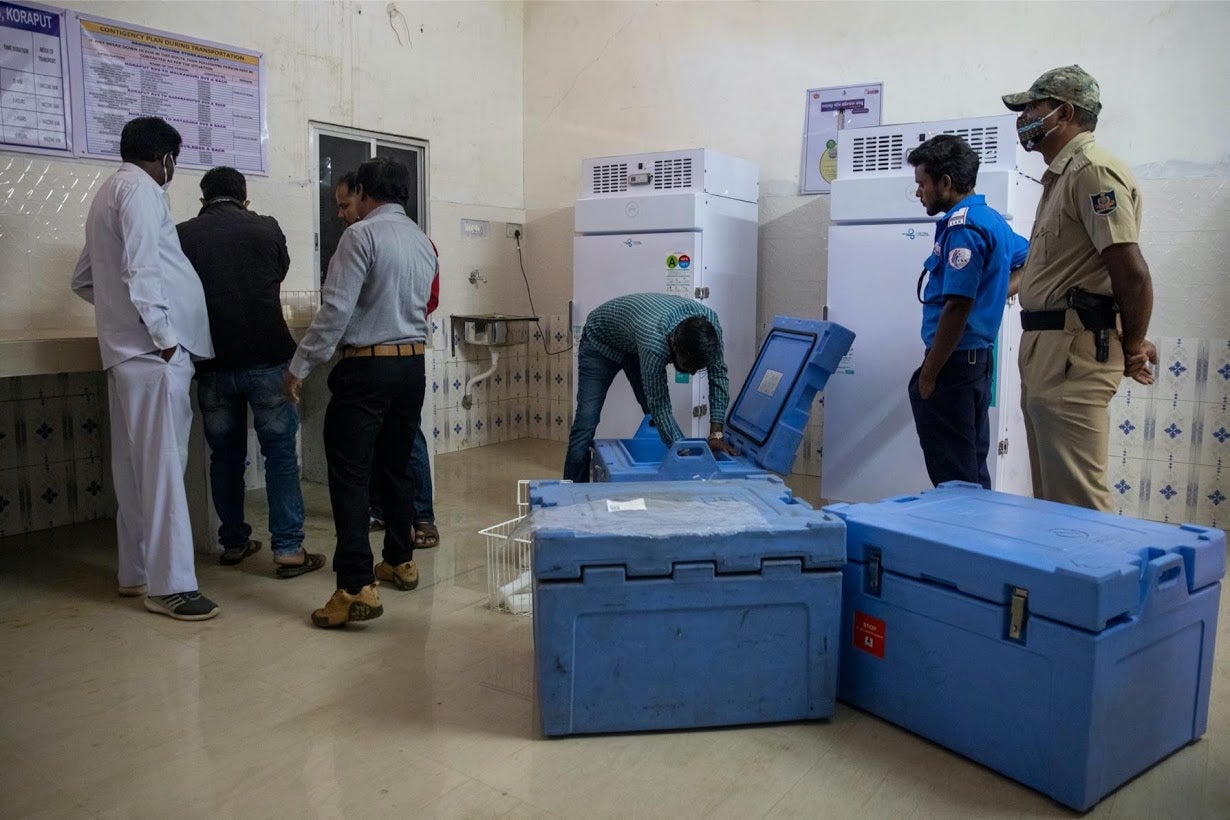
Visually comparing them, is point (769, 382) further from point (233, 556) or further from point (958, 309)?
point (233, 556)

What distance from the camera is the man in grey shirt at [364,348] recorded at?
2715 mm

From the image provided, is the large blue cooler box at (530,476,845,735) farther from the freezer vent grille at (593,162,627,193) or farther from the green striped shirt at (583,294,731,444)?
the freezer vent grille at (593,162,627,193)

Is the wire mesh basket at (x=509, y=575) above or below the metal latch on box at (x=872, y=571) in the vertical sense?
below

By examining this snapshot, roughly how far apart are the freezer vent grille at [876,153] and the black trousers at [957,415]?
3.87 ft

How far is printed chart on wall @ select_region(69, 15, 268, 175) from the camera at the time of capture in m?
3.74

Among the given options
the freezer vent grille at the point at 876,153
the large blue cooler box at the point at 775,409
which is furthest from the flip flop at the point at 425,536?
the freezer vent grille at the point at 876,153

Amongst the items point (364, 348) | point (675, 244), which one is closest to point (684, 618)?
point (364, 348)

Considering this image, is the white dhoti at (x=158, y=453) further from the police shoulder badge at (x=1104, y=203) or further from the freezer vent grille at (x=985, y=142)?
the freezer vent grille at (x=985, y=142)

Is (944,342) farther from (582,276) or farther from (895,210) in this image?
(582,276)

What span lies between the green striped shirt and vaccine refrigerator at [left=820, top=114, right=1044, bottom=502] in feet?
2.85

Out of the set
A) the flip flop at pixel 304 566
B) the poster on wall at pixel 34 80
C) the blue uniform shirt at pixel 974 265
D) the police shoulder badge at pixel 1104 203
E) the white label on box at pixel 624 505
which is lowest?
the flip flop at pixel 304 566

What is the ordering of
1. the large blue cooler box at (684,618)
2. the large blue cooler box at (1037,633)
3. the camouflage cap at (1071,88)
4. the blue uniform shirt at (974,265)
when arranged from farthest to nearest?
the blue uniform shirt at (974,265)
the camouflage cap at (1071,88)
the large blue cooler box at (684,618)
the large blue cooler box at (1037,633)

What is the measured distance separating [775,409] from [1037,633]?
171 cm

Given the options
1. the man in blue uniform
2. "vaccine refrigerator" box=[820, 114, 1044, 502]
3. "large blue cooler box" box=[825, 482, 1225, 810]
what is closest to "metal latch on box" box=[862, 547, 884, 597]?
"large blue cooler box" box=[825, 482, 1225, 810]
